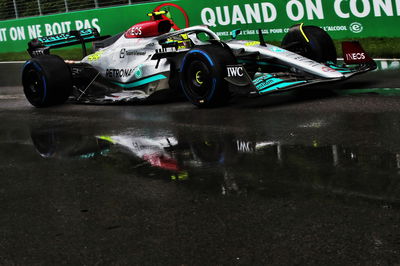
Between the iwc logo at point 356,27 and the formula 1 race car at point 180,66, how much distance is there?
3720mm

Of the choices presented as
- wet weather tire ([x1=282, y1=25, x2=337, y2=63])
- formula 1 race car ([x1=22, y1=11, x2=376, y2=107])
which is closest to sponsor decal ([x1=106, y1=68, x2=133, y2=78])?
formula 1 race car ([x1=22, y1=11, x2=376, y2=107])

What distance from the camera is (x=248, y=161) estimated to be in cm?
592

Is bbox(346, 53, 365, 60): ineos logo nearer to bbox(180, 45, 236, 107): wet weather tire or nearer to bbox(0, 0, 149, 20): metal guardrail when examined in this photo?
bbox(180, 45, 236, 107): wet weather tire

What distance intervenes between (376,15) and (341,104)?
5.53 meters

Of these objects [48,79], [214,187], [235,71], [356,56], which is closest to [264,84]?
[235,71]

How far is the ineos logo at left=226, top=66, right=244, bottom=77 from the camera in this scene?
27.1ft

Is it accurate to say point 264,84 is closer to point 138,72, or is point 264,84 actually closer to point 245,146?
point 245,146

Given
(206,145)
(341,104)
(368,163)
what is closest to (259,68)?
(341,104)

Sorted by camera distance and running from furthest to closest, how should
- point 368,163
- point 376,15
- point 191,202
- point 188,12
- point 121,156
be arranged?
point 188,12 < point 376,15 < point 121,156 < point 368,163 < point 191,202

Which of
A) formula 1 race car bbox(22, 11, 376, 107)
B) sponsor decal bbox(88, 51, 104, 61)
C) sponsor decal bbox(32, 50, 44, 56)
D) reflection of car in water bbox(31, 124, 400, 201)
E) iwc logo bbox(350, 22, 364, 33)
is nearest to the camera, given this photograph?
reflection of car in water bbox(31, 124, 400, 201)

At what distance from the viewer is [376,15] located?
13.1 meters

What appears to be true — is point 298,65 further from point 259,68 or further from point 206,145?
point 206,145

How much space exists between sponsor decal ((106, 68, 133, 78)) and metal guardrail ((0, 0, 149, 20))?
25.6 ft

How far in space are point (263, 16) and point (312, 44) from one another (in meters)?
5.56
